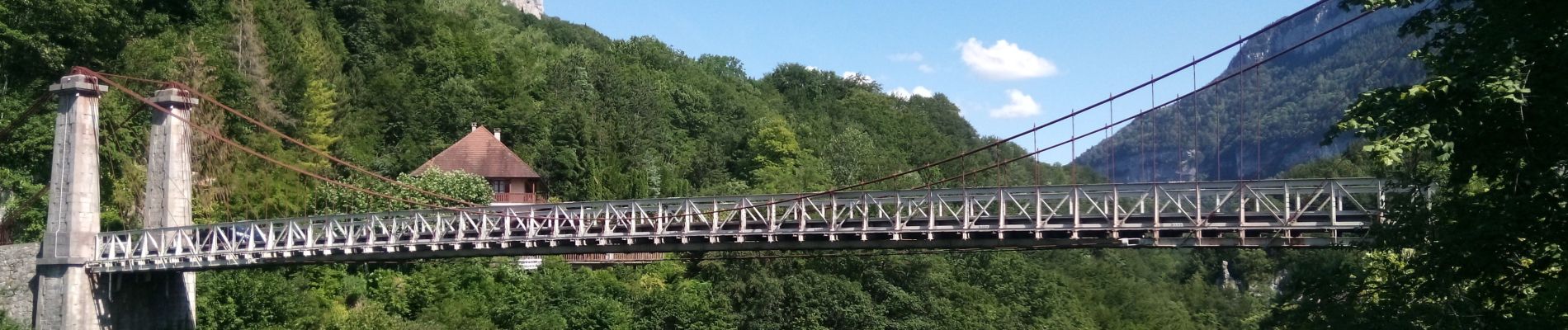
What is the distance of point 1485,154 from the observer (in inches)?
527

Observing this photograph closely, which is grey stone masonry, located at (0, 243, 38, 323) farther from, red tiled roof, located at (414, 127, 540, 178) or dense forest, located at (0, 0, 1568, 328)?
red tiled roof, located at (414, 127, 540, 178)

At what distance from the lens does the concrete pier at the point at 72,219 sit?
27.5 meters

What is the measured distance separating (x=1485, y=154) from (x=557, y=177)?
39935 mm

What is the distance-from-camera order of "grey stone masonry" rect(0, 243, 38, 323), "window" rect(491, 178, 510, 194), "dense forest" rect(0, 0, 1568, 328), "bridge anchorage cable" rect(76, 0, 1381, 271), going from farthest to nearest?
"window" rect(491, 178, 510, 194) < "grey stone masonry" rect(0, 243, 38, 323) < "bridge anchorage cable" rect(76, 0, 1381, 271) < "dense forest" rect(0, 0, 1568, 328)

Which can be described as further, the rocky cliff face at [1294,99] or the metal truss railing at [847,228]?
the rocky cliff face at [1294,99]

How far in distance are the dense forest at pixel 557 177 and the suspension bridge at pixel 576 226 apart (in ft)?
4.13

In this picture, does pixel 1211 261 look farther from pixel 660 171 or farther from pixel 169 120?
pixel 169 120

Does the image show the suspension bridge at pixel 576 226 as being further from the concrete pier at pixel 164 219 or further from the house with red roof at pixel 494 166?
the house with red roof at pixel 494 166

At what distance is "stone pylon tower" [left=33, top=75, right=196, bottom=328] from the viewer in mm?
27609

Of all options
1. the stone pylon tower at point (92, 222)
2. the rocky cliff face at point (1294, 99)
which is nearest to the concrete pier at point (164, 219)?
the stone pylon tower at point (92, 222)

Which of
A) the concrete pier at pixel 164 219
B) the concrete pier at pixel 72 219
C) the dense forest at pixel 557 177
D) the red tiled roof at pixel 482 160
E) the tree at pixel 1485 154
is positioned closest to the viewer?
the tree at pixel 1485 154

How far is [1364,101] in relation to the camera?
1371 centimetres

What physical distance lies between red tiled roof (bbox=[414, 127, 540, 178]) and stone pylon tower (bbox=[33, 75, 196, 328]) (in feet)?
39.6

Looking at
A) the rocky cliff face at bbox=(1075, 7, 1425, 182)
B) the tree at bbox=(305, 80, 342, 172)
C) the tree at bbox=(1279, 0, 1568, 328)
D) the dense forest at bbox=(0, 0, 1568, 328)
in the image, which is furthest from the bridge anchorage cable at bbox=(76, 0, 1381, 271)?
the rocky cliff face at bbox=(1075, 7, 1425, 182)
